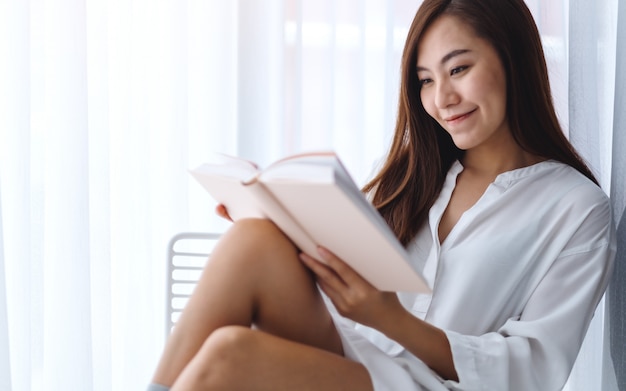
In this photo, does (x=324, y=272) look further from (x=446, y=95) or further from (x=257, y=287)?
(x=446, y=95)

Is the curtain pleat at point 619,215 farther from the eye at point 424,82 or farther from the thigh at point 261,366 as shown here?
the thigh at point 261,366

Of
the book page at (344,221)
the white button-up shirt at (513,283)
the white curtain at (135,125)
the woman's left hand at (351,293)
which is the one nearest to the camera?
the book page at (344,221)

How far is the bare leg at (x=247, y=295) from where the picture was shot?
1040 millimetres

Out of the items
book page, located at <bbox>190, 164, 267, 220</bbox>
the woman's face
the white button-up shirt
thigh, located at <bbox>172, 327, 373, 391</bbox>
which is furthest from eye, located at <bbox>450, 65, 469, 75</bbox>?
thigh, located at <bbox>172, 327, 373, 391</bbox>

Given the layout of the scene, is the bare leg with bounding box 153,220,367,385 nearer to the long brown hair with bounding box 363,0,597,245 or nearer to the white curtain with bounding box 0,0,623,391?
the long brown hair with bounding box 363,0,597,245

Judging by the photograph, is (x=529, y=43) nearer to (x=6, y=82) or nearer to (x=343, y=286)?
(x=343, y=286)

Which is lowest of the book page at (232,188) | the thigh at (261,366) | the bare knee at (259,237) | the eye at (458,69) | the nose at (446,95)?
the thigh at (261,366)

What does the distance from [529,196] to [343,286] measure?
1.61 ft

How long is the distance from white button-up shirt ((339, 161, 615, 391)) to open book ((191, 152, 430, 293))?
19 cm

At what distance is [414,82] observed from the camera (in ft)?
4.80

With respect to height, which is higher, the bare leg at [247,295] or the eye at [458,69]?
the eye at [458,69]

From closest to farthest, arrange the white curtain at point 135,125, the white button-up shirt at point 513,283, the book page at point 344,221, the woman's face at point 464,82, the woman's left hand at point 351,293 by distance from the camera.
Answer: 1. the book page at point 344,221
2. the woman's left hand at point 351,293
3. the white button-up shirt at point 513,283
4. the woman's face at point 464,82
5. the white curtain at point 135,125

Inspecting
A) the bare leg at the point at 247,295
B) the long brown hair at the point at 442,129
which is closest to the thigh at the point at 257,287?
the bare leg at the point at 247,295

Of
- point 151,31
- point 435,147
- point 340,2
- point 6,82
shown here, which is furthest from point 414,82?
point 6,82
